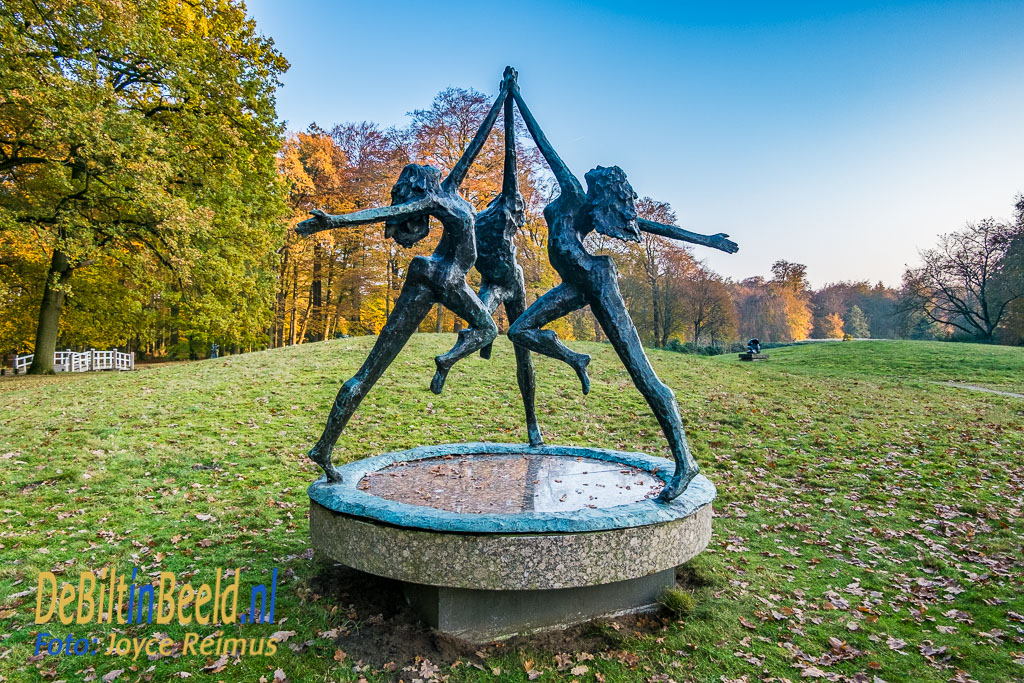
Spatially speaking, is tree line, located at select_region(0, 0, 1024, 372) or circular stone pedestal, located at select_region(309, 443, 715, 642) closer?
circular stone pedestal, located at select_region(309, 443, 715, 642)

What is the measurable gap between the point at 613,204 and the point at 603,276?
0.58m

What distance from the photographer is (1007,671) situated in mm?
3902

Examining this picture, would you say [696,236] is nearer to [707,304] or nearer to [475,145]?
[475,145]

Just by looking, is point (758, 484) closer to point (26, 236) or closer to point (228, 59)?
point (26, 236)

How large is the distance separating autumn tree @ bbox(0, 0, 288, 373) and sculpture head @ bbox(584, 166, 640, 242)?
13.3 meters

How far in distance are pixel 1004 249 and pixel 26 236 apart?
45.2 m

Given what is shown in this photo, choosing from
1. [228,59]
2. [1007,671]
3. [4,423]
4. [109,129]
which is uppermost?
[228,59]

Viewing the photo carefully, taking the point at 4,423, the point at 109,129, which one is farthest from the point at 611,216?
the point at 109,129

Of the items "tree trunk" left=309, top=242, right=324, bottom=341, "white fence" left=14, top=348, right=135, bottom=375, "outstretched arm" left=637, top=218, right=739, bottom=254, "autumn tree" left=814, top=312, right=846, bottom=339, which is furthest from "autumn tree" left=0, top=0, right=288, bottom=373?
"autumn tree" left=814, top=312, right=846, bottom=339

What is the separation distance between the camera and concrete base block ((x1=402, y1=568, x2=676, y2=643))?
158 inches

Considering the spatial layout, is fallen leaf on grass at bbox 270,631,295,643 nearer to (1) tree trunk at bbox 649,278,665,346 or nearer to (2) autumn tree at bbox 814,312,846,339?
(1) tree trunk at bbox 649,278,665,346

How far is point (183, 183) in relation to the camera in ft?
57.0

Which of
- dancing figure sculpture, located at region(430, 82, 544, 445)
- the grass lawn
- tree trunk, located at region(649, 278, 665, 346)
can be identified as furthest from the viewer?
tree trunk, located at region(649, 278, 665, 346)

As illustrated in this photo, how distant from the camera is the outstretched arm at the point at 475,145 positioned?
4.73 meters
